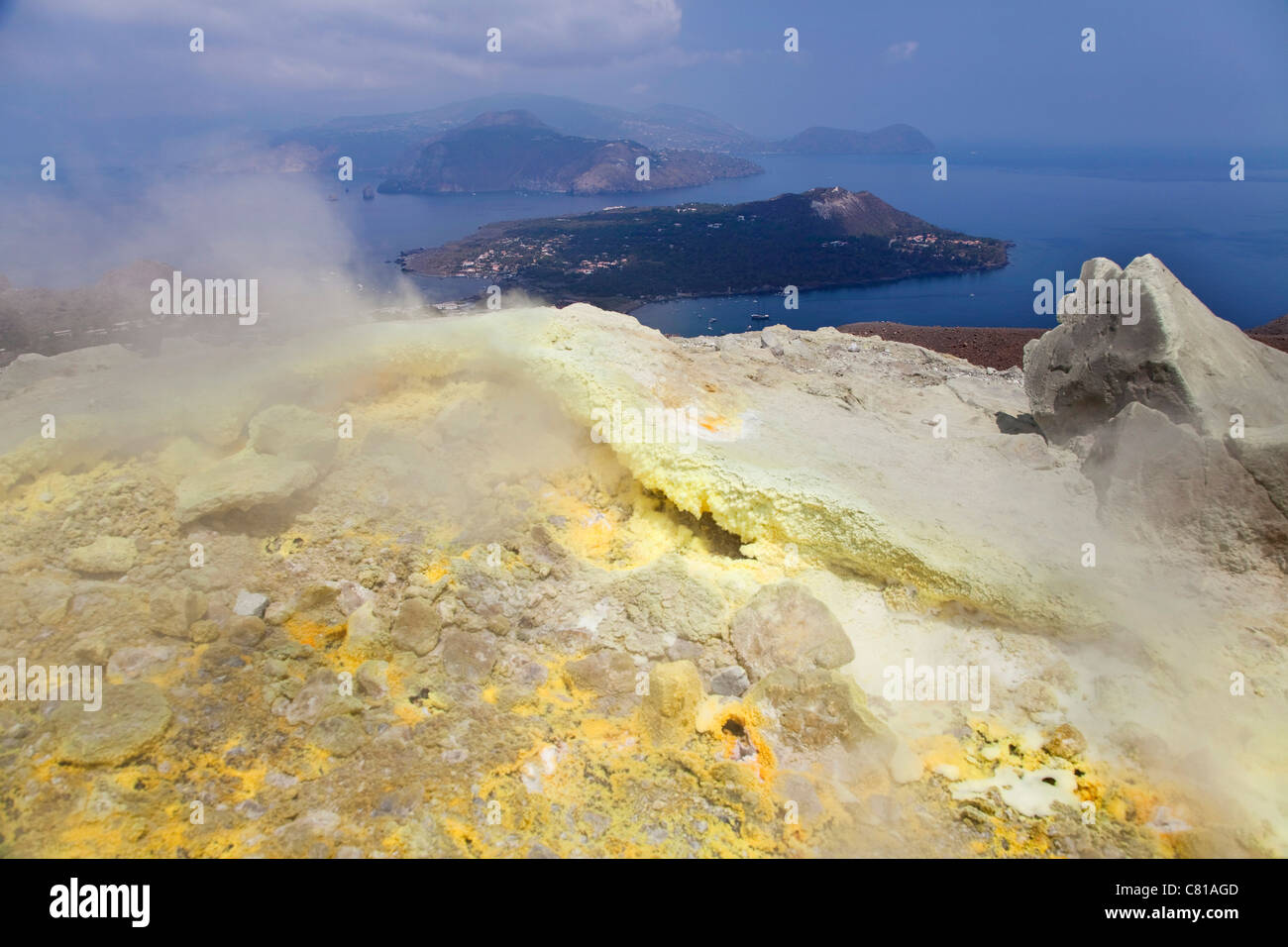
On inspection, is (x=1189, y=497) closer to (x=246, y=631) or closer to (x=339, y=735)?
(x=339, y=735)

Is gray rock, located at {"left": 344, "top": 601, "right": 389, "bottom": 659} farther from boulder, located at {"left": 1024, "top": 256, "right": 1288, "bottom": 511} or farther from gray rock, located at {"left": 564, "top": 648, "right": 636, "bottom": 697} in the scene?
boulder, located at {"left": 1024, "top": 256, "right": 1288, "bottom": 511}

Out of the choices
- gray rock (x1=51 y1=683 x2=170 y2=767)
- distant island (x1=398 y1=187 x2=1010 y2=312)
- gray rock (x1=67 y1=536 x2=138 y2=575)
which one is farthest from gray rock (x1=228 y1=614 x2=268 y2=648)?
distant island (x1=398 y1=187 x2=1010 y2=312)

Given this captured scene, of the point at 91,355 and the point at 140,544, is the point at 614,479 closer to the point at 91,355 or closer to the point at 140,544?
the point at 140,544

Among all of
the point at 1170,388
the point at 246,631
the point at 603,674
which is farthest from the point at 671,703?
the point at 1170,388

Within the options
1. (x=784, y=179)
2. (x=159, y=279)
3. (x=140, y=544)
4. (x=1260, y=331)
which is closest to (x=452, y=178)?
(x=784, y=179)

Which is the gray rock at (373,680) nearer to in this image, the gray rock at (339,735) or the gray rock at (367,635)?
the gray rock at (367,635)
